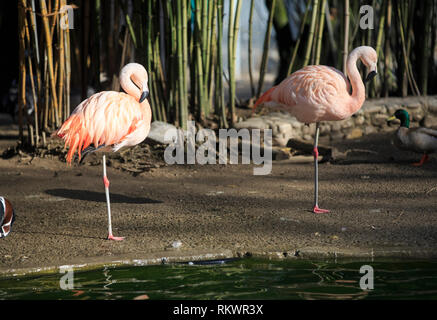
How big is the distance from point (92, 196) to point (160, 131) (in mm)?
1350

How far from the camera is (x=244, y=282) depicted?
3244mm

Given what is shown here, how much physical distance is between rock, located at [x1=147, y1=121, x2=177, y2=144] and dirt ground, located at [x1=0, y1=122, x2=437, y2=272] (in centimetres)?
37

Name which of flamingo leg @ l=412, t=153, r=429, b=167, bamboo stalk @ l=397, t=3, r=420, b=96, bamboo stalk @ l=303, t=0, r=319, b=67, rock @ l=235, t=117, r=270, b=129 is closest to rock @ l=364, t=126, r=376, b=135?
bamboo stalk @ l=397, t=3, r=420, b=96

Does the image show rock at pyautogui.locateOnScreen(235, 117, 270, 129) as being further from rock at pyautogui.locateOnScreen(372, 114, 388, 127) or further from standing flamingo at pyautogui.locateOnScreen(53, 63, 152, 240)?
standing flamingo at pyautogui.locateOnScreen(53, 63, 152, 240)

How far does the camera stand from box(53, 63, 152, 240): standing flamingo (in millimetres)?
4055

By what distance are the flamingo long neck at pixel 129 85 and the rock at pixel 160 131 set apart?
1.84m

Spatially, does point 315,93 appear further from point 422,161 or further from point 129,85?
point 422,161


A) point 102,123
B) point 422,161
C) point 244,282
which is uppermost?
point 102,123

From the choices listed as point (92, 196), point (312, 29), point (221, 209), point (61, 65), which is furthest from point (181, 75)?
point (221, 209)

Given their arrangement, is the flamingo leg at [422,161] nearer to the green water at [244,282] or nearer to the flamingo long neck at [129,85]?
the green water at [244,282]

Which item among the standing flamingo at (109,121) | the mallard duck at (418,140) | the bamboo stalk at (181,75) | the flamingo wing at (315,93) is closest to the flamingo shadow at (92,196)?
the standing flamingo at (109,121)

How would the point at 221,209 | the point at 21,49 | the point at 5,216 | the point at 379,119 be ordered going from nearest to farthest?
the point at 5,216 → the point at 221,209 → the point at 21,49 → the point at 379,119

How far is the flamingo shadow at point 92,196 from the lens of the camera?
4.89m
